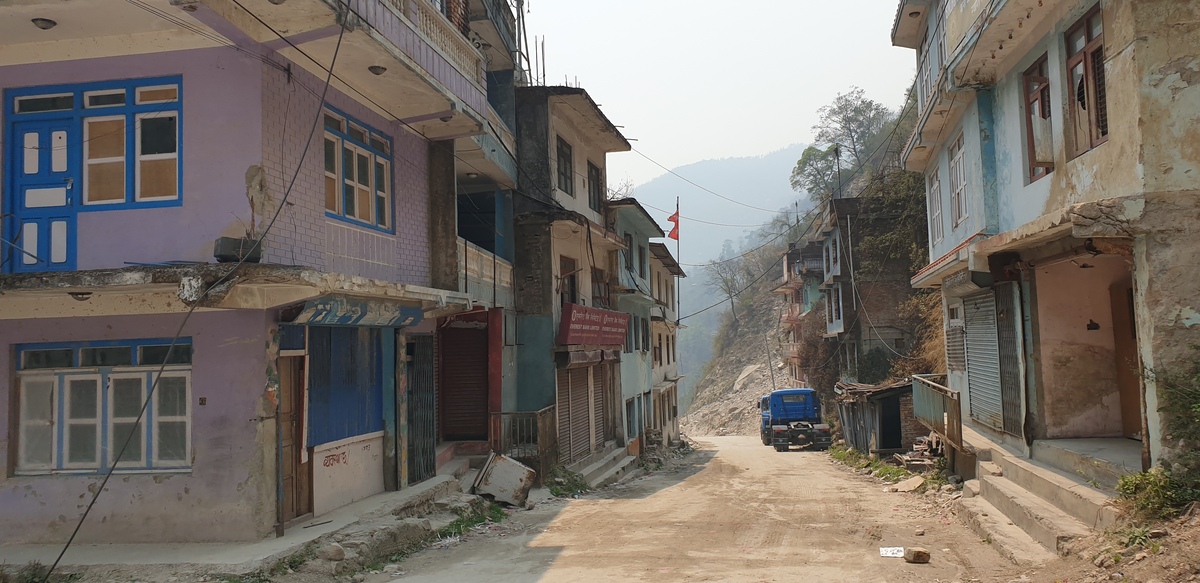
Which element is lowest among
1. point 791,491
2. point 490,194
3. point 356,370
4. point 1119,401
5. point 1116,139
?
point 791,491

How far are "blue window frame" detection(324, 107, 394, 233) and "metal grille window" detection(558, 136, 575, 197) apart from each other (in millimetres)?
7446

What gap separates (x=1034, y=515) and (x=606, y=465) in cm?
→ 1270

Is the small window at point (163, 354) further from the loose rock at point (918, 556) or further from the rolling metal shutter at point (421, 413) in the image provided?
the loose rock at point (918, 556)

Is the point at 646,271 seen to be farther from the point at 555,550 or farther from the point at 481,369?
the point at 555,550

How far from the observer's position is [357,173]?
1116 cm

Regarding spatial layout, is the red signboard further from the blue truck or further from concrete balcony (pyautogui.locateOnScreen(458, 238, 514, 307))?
the blue truck

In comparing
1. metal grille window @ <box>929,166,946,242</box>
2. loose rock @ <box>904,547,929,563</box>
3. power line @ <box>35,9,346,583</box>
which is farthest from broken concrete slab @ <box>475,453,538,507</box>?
metal grille window @ <box>929,166,946,242</box>

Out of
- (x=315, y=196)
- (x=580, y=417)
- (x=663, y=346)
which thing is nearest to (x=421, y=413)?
(x=315, y=196)

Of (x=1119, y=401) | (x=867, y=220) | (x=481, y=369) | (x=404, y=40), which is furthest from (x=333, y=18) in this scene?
(x=867, y=220)

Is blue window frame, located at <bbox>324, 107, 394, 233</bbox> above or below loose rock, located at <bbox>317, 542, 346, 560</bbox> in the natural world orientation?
above

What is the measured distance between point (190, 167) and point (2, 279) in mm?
2125

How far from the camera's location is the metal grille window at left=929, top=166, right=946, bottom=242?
1616cm

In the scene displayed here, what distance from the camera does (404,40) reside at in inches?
412

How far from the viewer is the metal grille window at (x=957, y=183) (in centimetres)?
1371
